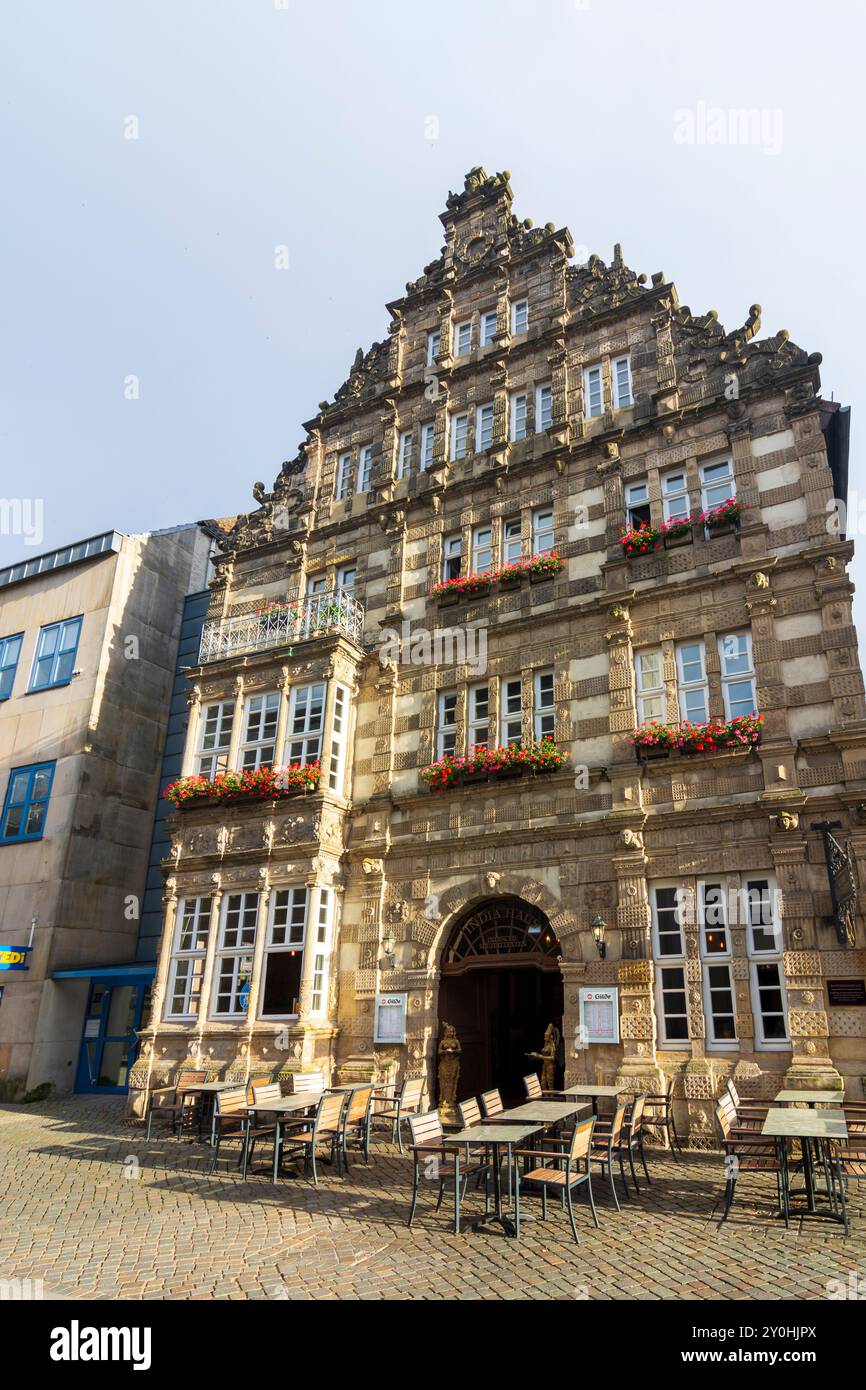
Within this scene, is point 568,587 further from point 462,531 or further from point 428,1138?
point 428,1138

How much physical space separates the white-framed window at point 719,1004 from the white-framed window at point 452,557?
9291 millimetres

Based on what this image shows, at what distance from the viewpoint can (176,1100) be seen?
15555 millimetres

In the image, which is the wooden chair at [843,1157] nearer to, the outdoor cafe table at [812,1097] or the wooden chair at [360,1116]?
the outdoor cafe table at [812,1097]

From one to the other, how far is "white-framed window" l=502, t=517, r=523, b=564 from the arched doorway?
6973 millimetres

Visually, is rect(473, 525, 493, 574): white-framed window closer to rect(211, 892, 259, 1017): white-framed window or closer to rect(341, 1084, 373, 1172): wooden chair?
rect(211, 892, 259, 1017): white-framed window

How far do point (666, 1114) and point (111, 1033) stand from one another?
14.2 meters

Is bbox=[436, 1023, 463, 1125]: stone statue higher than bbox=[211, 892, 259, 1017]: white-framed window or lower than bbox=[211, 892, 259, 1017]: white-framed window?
lower

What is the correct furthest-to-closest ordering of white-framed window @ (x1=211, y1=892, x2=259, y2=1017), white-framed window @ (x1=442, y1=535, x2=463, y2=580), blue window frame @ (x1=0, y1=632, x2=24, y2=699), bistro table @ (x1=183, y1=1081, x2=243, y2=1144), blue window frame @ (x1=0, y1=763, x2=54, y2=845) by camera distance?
blue window frame @ (x1=0, y1=632, x2=24, y2=699) → blue window frame @ (x1=0, y1=763, x2=54, y2=845) → white-framed window @ (x1=442, y1=535, x2=463, y2=580) → white-framed window @ (x1=211, y1=892, x2=259, y2=1017) → bistro table @ (x1=183, y1=1081, x2=243, y2=1144)

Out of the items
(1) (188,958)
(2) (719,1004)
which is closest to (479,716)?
(2) (719,1004)

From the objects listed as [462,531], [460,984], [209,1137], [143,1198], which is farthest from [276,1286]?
[462,531]

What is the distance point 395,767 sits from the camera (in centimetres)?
1719

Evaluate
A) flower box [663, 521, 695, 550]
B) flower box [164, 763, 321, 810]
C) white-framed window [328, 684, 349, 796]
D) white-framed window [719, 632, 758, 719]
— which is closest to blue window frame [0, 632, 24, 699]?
flower box [164, 763, 321, 810]

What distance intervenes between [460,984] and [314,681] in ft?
21.8

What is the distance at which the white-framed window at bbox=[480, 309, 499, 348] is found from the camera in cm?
2028
